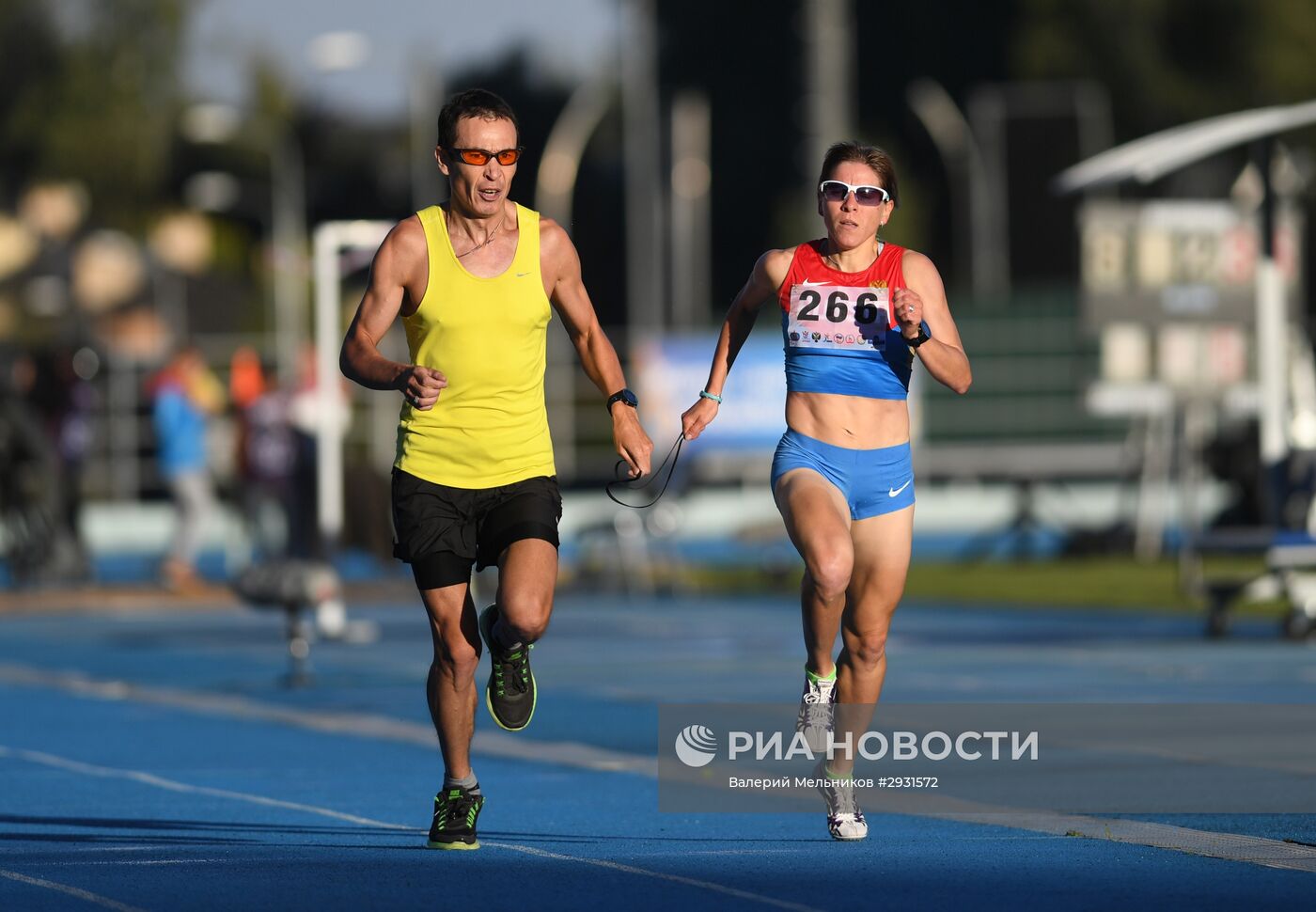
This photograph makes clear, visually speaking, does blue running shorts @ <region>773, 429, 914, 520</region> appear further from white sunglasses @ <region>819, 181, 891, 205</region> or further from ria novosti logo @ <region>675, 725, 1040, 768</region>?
ria novosti logo @ <region>675, 725, 1040, 768</region>

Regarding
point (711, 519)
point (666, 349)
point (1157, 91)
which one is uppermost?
point (1157, 91)

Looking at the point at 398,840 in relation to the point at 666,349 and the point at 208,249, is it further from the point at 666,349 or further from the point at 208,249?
the point at 208,249

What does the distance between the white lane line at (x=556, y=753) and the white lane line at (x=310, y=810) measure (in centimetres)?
158

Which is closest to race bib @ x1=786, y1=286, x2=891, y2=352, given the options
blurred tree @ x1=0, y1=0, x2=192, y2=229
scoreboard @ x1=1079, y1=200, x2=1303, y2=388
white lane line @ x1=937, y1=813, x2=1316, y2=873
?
white lane line @ x1=937, y1=813, x2=1316, y2=873

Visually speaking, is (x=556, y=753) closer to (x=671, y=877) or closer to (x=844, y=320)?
(x=844, y=320)

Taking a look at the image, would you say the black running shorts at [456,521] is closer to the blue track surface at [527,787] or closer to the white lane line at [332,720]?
the blue track surface at [527,787]

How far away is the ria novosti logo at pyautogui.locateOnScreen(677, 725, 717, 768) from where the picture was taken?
11508mm

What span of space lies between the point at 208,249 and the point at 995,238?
41.8 metres

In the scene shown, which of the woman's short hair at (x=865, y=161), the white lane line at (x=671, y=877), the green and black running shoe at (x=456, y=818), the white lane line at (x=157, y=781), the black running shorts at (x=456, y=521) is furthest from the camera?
the white lane line at (x=157, y=781)

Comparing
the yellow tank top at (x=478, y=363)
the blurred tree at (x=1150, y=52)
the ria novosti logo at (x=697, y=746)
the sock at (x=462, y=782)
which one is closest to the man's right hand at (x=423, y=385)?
the yellow tank top at (x=478, y=363)

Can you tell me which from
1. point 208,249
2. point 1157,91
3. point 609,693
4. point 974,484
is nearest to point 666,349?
point 974,484

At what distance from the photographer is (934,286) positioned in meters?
8.63

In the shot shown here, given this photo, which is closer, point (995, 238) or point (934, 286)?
point (934, 286)

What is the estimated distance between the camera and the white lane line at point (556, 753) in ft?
27.2
